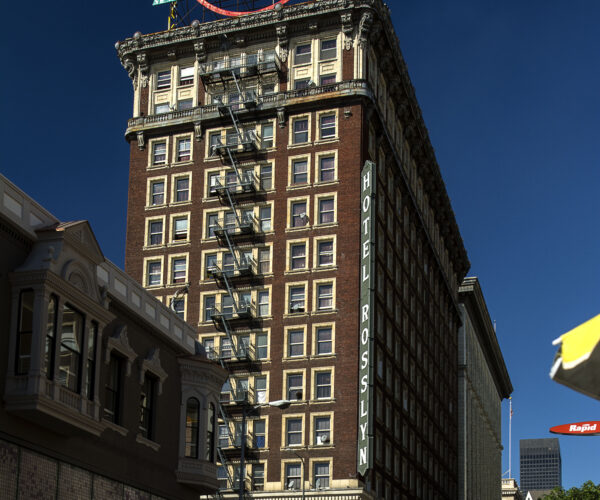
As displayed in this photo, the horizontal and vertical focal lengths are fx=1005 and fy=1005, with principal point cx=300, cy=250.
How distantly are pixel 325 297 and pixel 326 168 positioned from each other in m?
9.69

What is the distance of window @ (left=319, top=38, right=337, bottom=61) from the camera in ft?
250

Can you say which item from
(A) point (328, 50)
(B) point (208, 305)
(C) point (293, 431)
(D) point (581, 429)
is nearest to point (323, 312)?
(C) point (293, 431)

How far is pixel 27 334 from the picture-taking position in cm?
3048

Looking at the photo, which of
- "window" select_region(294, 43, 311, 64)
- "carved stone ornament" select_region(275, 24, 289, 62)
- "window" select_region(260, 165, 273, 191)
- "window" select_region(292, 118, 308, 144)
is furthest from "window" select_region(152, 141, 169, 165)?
"window" select_region(294, 43, 311, 64)

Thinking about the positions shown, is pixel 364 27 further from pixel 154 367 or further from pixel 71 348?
pixel 71 348

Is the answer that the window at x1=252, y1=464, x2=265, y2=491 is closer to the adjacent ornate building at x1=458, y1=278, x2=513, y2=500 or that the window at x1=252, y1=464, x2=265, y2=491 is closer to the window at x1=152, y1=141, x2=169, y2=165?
the window at x1=152, y1=141, x2=169, y2=165

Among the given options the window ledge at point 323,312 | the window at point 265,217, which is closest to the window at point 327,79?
the window at point 265,217

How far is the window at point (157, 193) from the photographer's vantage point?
3105 inches

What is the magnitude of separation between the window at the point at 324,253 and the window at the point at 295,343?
5.20m

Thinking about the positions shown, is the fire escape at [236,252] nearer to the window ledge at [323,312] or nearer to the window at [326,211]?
the window ledge at [323,312]

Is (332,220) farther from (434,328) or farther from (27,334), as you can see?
(27,334)

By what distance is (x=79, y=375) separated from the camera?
106 ft

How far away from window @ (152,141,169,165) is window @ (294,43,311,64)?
40.9 ft

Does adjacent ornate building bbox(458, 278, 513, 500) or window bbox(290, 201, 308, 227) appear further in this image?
adjacent ornate building bbox(458, 278, 513, 500)
